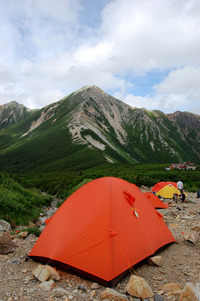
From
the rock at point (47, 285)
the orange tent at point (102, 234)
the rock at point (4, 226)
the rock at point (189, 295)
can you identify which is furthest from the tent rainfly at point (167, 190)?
the rock at point (47, 285)

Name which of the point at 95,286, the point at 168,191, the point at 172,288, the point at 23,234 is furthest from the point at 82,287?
the point at 168,191

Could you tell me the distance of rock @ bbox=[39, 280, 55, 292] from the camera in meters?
5.31

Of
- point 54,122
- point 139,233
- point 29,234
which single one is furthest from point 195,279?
point 54,122

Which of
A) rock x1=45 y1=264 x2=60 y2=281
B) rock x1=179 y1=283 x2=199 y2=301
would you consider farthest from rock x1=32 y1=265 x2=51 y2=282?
rock x1=179 y1=283 x2=199 y2=301

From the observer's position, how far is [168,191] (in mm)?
20391

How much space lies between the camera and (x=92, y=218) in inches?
284

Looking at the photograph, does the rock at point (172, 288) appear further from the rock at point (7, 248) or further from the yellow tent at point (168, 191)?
the yellow tent at point (168, 191)

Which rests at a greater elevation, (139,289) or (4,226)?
(139,289)

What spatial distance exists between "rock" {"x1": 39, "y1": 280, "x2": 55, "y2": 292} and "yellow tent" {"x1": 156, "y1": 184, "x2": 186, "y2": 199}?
16824 millimetres

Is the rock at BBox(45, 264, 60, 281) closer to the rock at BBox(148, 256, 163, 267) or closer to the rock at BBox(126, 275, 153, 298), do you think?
the rock at BBox(126, 275, 153, 298)

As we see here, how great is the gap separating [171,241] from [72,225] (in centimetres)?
432

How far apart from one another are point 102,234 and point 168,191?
606 inches

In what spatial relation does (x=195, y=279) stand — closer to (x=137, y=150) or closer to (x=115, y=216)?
(x=115, y=216)

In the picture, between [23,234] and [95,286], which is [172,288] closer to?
[95,286]
